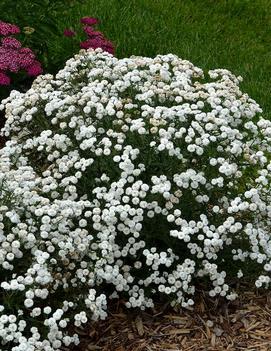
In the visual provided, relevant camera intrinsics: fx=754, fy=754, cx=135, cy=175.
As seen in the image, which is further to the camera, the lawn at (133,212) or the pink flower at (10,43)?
the pink flower at (10,43)

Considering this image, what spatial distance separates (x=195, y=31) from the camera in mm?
7793

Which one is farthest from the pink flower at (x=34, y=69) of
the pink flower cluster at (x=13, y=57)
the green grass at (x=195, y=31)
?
the green grass at (x=195, y=31)

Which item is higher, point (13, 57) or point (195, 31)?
point (13, 57)

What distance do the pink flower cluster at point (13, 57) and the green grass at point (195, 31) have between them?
943 millimetres

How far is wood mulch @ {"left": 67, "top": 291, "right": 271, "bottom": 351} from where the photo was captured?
4035mm

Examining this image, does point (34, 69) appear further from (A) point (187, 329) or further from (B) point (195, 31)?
(B) point (195, 31)

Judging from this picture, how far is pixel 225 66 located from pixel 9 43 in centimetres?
267

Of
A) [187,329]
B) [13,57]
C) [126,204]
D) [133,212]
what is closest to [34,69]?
[13,57]

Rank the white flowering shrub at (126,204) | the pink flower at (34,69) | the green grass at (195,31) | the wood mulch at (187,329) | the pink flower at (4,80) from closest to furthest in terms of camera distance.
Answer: the white flowering shrub at (126,204), the wood mulch at (187,329), the pink flower at (4,80), the pink flower at (34,69), the green grass at (195,31)

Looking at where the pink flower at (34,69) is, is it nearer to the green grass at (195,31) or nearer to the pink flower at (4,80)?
the pink flower at (4,80)

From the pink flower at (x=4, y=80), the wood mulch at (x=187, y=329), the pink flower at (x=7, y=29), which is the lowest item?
the wood mulch at (x=187, y=329)

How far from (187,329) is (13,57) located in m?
2.30

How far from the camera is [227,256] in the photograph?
13.6 feet

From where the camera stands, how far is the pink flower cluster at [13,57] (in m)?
5.21
